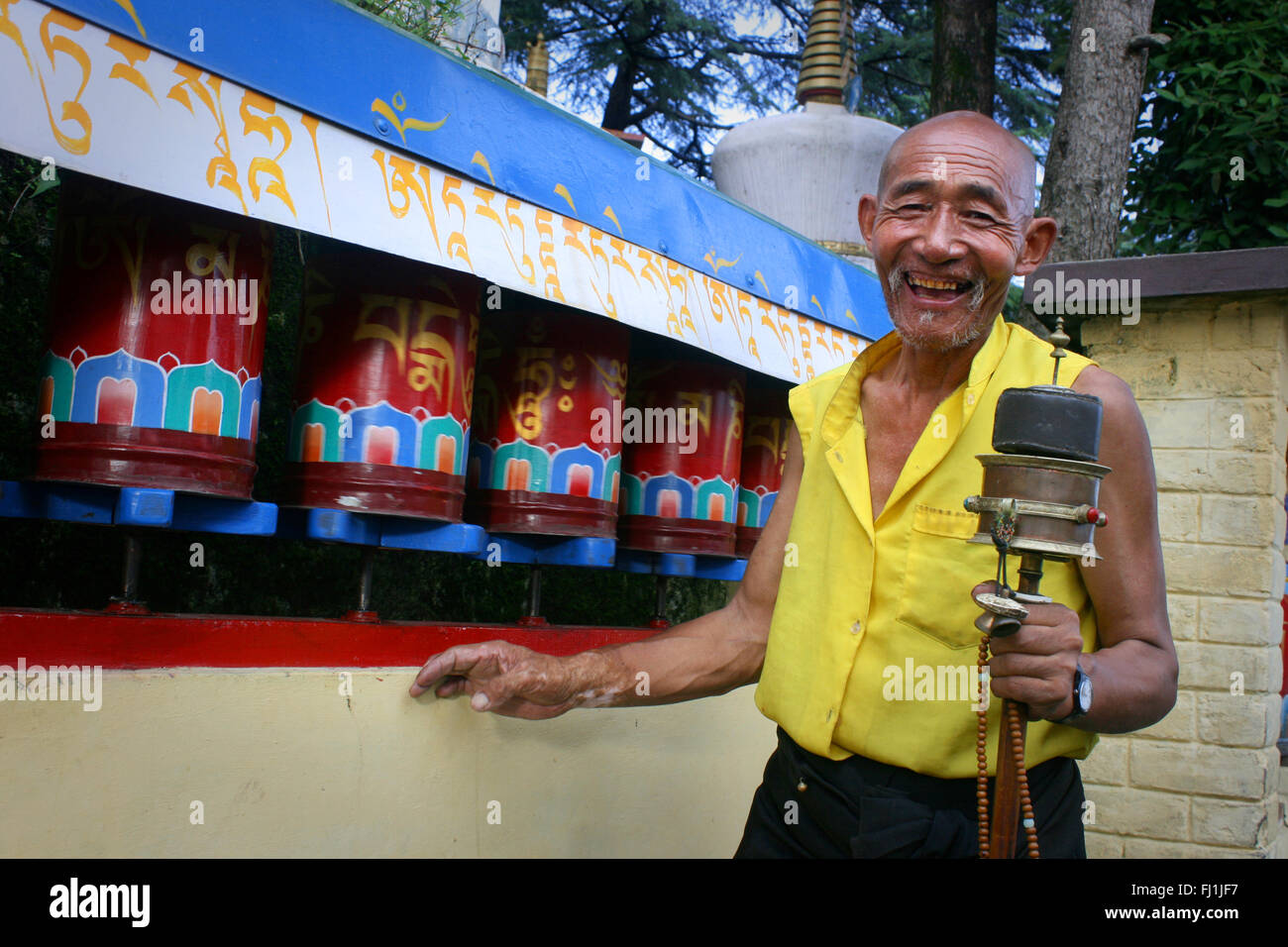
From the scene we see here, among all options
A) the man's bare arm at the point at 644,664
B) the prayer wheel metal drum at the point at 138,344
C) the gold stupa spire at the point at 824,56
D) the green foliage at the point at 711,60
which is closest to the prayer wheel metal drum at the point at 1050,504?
the man's bare arm at the point at 644,664

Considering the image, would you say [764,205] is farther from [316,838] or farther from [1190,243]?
[1190,243]

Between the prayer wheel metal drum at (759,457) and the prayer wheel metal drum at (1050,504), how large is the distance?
193 cm

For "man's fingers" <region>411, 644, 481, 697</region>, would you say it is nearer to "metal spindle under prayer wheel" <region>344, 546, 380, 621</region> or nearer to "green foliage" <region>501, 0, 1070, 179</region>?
"metal spindle under prayer wheel" <region>344, 546, 380, 621</region>

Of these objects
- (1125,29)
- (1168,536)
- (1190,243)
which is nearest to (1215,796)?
(1168,536)

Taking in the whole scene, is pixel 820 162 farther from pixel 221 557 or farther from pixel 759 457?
pixel 221 557

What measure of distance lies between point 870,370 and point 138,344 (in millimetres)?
1264

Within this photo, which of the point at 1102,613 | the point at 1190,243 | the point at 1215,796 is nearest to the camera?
the point at 1102,613

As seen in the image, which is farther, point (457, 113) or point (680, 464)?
point (680, 464)

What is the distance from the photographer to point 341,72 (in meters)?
1.83

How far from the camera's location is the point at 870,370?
215cm

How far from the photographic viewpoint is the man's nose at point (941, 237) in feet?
6.07

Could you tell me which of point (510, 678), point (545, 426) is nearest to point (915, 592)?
point (510, 678)

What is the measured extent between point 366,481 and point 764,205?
2775 mm

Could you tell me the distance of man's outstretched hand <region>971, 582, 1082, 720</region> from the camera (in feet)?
4.78
